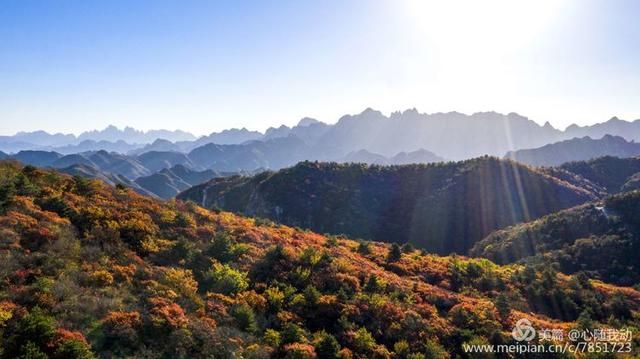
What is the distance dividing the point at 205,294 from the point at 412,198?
370ft

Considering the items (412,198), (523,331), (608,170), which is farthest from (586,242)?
(608,170)

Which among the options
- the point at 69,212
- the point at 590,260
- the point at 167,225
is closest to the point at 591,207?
the point at 590,260

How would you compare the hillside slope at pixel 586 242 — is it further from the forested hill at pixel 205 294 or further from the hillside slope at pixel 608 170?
the hillside slope at pixel 608 170

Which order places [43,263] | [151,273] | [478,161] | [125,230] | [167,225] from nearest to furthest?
[43,263] < [151,273] < [125,230] < [167,225] < [478,161]

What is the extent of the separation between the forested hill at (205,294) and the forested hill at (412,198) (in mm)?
80053

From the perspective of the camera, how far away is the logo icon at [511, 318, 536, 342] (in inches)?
735

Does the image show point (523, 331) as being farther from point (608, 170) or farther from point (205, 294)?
point (608, 170)

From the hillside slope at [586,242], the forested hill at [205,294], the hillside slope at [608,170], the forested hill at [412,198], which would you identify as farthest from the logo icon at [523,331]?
the hillside slope at [608,170]

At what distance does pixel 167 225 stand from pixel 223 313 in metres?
11.6

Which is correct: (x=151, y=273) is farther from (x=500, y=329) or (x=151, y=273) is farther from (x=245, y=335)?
(x=500, y=329)

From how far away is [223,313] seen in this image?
53.0 ft

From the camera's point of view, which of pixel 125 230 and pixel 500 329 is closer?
pixel 500 329

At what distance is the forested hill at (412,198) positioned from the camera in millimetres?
111188

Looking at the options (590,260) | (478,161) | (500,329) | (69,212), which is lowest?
(590,260)
